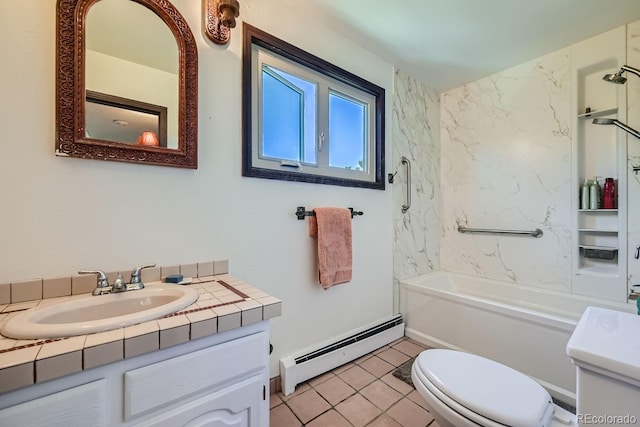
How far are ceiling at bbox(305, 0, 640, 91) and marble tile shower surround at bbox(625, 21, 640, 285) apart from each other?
161mm

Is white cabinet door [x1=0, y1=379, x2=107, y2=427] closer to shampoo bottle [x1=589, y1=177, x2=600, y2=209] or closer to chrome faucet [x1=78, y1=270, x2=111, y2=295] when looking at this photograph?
chrome faucet [x1=78, y1=270, x2=111, y2=295]

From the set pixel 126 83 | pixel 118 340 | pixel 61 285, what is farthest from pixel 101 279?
pixel 126 83

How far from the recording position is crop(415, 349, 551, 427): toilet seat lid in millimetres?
873

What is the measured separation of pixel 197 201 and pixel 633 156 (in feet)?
9.21

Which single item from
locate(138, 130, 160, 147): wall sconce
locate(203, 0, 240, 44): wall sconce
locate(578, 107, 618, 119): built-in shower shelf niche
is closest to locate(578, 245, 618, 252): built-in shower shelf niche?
locate(578, 107, 618, 119): built-in shower shelf niche

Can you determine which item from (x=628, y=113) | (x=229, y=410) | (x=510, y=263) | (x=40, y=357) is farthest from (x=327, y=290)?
(x=628, y=113)

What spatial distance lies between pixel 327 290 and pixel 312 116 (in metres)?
1.22

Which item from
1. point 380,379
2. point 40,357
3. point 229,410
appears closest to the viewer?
point 40,357

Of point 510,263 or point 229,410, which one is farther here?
point 510,263

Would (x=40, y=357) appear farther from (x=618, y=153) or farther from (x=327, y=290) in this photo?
(x=618, y=153)

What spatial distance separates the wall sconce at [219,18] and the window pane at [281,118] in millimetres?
301

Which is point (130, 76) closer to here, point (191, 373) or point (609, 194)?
point (191, 373)

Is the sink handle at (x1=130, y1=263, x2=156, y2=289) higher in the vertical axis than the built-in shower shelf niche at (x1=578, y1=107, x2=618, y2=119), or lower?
lower

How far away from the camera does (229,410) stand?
2.79 ft
